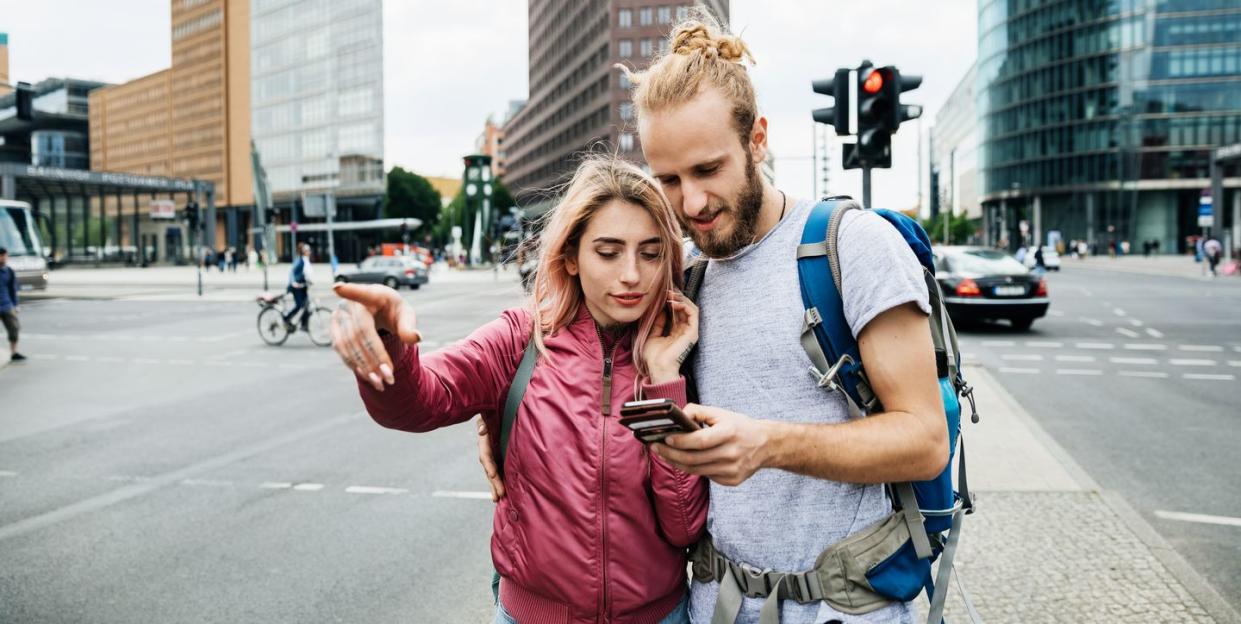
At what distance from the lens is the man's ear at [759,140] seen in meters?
1.84

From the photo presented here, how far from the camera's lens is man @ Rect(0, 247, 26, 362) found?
1394cm

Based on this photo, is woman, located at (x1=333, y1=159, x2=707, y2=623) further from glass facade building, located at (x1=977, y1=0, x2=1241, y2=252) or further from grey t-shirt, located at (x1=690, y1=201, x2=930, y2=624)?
glass facade building, located at (x1=977, y1=0, x2=1241, y2=252)

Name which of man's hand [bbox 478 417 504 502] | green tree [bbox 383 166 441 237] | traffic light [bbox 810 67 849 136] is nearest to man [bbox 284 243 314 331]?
traffic light [bbox 810 67 849 136]

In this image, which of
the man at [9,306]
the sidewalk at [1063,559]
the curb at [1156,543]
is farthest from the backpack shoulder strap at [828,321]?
the man at [9,306]

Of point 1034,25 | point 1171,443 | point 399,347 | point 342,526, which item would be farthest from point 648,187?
point 1034,25

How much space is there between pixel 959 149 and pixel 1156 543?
5126 inches

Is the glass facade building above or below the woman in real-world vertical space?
above

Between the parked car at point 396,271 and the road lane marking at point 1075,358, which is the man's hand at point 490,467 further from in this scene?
the parked car at point 396,271

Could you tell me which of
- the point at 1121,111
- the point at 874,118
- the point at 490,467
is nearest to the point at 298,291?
the point at 874,118

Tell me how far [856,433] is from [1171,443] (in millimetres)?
6954

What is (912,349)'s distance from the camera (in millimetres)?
1563

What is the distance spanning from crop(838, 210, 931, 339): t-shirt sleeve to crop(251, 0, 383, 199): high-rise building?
289ft

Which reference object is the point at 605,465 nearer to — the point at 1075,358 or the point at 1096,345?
the point at 1075,358

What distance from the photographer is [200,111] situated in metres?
100
